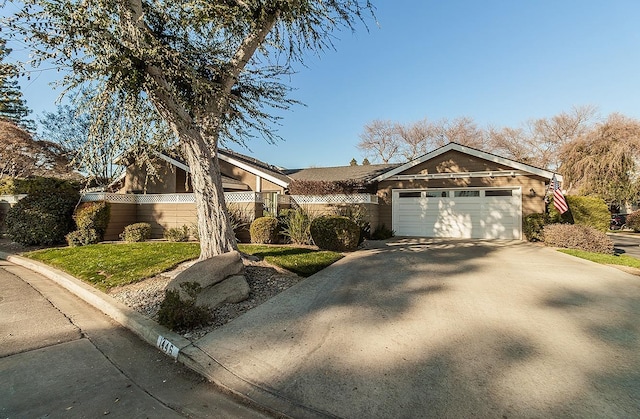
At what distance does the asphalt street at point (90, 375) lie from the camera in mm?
2502

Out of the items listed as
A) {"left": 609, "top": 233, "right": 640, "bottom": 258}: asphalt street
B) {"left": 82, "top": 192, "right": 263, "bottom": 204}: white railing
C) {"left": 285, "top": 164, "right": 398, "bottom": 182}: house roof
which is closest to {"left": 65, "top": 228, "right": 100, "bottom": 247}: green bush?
{"left": 82, "top": 192, "right": 263, "bottom": 204}: white railing

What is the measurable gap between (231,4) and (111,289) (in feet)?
20.1

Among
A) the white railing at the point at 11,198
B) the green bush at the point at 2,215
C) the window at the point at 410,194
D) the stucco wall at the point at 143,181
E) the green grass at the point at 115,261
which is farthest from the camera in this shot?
the stucco wall at the point at 143,181

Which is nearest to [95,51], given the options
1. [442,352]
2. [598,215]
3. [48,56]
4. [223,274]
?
[48,56]

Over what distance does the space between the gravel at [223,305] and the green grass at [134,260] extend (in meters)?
0.30

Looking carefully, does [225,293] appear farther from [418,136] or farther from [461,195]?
[418,136]

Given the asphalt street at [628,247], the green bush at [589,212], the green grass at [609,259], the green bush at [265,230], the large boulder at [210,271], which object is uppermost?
the green bush at [589,212]

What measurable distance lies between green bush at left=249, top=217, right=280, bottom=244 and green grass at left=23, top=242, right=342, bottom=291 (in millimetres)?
1105

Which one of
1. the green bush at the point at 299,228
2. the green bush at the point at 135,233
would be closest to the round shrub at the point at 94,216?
the green bush at the point at 135,233

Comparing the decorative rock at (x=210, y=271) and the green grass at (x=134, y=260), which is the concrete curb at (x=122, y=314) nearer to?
the green grass at (x=134, y=260)

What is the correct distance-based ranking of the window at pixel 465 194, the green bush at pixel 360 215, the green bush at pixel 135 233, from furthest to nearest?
the window at pixel 465 194, the green bush at pixel 135 233, the green bush at pixel 360 215

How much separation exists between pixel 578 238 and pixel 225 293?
11.0m

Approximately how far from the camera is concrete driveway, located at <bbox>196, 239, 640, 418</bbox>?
248 centimetres

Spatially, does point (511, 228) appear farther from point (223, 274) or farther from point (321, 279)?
point (223, 274)
